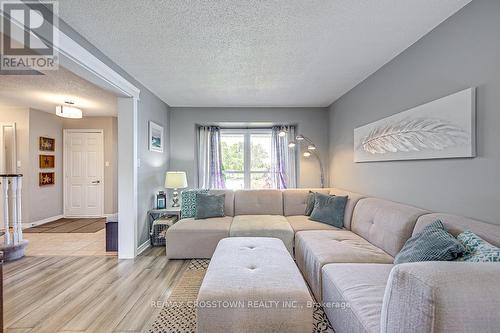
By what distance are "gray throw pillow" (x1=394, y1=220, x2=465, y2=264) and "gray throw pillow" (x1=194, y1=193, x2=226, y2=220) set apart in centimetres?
246

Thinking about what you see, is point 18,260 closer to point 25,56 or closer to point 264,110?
point 25,56

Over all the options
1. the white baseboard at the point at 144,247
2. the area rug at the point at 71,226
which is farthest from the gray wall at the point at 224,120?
the area rug at the point at 71,226

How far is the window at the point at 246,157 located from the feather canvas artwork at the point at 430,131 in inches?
97.3

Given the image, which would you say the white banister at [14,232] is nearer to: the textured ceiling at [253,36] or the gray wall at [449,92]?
the textured ceiling at [253,36]

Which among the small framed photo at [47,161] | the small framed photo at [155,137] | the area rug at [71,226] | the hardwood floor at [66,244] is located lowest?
the hardwood floor at [66,244]

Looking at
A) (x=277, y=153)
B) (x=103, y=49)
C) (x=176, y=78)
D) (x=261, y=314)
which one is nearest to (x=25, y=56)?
(x=103, y=49)

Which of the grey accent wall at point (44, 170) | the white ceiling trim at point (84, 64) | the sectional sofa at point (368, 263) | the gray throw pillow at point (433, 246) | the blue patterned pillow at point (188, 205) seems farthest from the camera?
the grey accent wall at point (44, 170)

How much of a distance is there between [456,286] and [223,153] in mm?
4567

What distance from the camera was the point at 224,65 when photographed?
2727mm

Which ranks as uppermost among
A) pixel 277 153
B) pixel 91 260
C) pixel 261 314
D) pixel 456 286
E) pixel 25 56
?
pixel 25 56

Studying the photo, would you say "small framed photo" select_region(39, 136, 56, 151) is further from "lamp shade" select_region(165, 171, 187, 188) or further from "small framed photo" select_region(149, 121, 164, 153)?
"lamp shade" select_region(165, 171, 187, 188)

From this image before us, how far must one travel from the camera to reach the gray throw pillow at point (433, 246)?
54.7 inches

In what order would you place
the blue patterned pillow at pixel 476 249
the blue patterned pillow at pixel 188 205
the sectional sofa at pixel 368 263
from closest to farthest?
the sectional sofa at pixel 368 263, the blue patterned pillow at pixel 476 249, the blue patterned pillow at pixel 188 205

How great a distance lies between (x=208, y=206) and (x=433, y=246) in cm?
274
